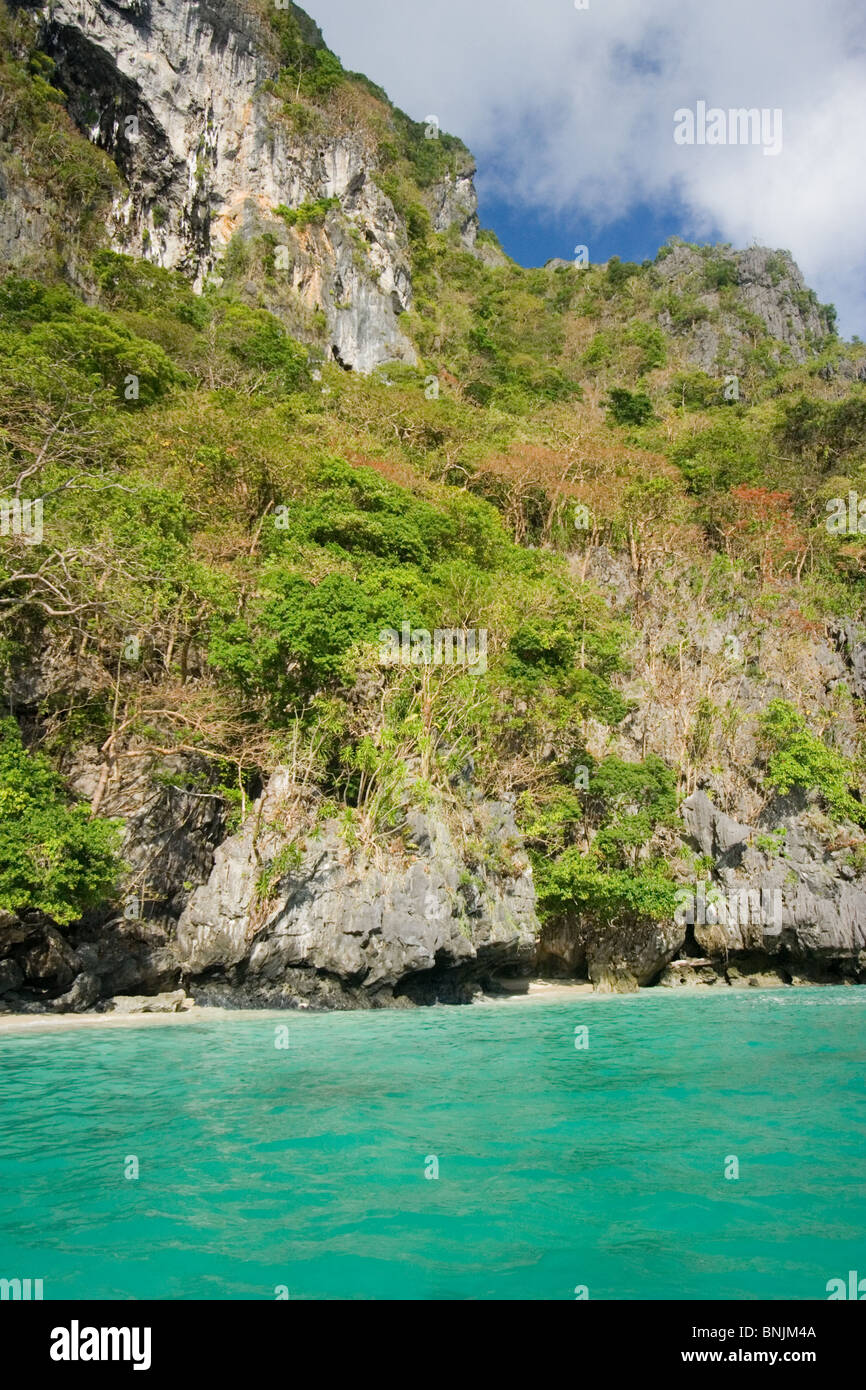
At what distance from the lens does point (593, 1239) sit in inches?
187

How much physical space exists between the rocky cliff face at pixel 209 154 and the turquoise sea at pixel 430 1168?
37.4 metres

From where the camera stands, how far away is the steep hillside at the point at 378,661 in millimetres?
13992

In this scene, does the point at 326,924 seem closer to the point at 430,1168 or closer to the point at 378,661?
the point at 378,661

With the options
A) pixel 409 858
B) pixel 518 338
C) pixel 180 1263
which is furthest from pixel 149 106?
pixel 180 1263

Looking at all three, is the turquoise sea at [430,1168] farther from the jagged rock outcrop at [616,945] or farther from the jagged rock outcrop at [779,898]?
the jagged rock outcrop at [779,898]

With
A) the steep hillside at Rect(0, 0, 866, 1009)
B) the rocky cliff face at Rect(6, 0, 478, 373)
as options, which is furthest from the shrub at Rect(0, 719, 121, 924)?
the rocky cliff face at Rect(6, 0, 478, 373)

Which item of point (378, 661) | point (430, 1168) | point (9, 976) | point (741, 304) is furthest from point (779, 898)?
point (741, 304)

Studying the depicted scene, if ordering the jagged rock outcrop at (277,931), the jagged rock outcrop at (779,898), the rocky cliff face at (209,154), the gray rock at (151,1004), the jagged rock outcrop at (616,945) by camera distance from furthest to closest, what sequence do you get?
the rocky cliff face at (209,154) → the jagged rock outcrop at (779,898) → the jagged rock outcrop at (616,945) → the jagged rock outcrop at (277,931) → the gray rock at (151,1004)

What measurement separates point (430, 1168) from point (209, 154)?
48583 mm

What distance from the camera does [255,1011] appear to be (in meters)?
13.4

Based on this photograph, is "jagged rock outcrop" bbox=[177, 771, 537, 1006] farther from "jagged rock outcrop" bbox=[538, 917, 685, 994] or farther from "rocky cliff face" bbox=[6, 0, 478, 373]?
"rocky cliff face" bbox=[6, 0, 478, 373]

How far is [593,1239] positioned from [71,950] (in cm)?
1103

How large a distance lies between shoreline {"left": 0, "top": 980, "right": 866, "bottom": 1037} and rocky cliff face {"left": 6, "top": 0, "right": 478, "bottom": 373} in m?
33.0

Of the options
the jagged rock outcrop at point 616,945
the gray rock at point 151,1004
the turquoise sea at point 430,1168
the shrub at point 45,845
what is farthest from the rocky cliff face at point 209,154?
the turquoise sea at point 430,1168
